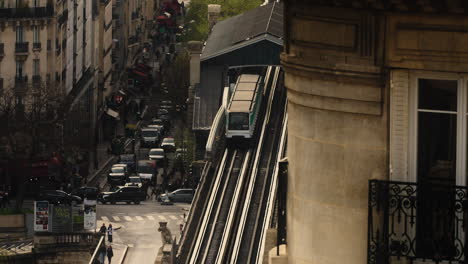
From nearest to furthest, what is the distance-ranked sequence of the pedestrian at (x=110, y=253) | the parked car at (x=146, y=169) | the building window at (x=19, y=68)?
the pedestrian at (x=110, y=253)
the building window at (x=19, y=68)
the parked car at (x=146, y=169)

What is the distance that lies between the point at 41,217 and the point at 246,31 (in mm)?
43582

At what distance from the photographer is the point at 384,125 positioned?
12641 millimetres

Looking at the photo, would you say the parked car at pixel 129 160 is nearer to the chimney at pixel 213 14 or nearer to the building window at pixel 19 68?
the building window at pixel 19 68

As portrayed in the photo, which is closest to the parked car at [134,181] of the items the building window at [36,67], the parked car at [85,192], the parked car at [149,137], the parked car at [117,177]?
the parked car at [117,177]

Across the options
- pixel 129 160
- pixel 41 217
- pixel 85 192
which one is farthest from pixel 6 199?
pixel 129 160

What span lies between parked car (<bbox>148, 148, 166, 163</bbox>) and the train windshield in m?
23.3

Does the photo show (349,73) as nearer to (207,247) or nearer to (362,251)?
(362,251)

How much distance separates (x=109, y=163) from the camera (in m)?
139

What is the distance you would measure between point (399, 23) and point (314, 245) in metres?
2.05

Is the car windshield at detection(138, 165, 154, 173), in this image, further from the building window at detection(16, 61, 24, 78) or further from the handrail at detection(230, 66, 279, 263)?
the building window at detection(16, 61, 24, 78)

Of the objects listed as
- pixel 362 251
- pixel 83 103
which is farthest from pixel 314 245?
pixel 83 103

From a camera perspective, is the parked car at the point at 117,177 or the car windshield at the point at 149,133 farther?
the car windshield at the point at 149,133

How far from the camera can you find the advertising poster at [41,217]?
336ft

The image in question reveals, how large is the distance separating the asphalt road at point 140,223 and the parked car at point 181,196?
826mm
